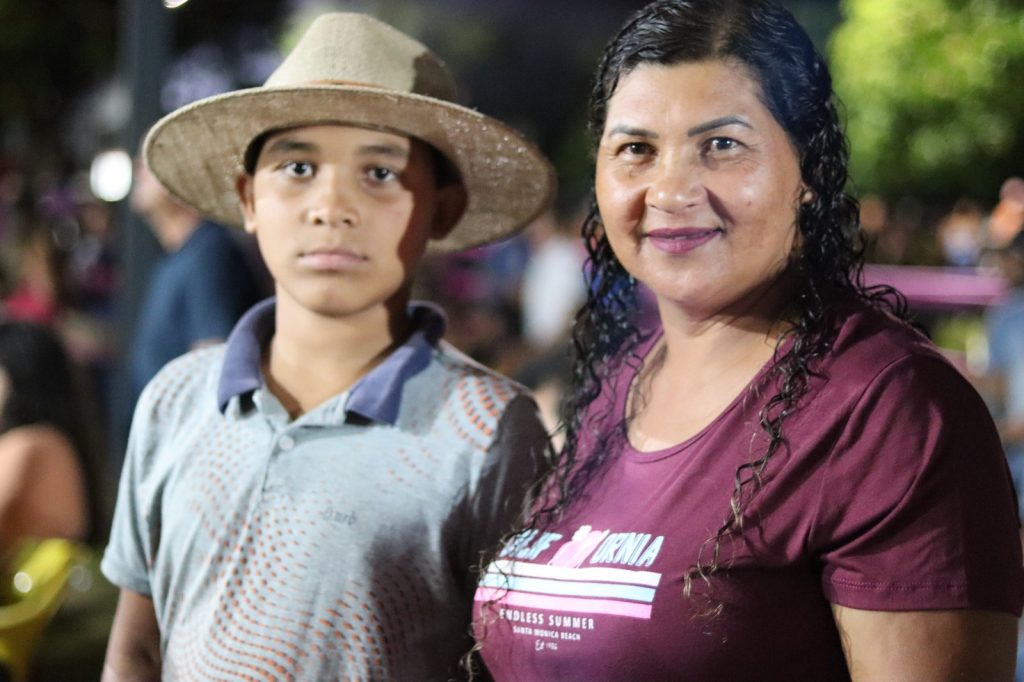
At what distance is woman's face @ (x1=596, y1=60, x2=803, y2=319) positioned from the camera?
1.68 m

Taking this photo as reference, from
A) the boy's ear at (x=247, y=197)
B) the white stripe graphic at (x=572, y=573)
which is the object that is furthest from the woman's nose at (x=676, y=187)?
the boy's ear at (x=247, y=197)

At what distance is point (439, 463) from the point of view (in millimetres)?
2070

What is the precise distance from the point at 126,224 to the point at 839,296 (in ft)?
17.1

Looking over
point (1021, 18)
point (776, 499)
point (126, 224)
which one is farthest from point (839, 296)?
point (126, 224)

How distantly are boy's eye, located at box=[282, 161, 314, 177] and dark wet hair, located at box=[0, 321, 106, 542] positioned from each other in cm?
266

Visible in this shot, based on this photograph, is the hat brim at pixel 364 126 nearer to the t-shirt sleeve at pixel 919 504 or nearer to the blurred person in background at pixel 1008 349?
the t-shirt sleeve at pixel 919 504

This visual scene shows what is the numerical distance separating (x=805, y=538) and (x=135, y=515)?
137cm

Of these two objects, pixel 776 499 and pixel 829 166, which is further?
pixel 829 166

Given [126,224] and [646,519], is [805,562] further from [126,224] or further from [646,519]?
[126,224]

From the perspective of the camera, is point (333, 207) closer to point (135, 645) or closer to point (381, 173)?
point (381, 173)

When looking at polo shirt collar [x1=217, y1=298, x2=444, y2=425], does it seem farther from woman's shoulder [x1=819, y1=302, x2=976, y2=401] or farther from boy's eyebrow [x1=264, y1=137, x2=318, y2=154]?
woman's shoulder [x1=819, y1=302, x2=976, y2=401]

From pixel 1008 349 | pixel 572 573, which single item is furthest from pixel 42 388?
pixel 1008 349

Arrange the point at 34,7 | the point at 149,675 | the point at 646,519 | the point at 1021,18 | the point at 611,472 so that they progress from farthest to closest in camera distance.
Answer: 1. the point at 34,7
2. the point at 1021,18
3. the point at 149,675
4. the point at 611,472
5. the point at 646,519

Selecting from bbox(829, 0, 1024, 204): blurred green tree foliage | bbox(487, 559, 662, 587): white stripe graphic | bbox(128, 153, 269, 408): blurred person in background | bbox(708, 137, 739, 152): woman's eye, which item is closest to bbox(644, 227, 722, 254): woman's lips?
bbox(708, 137, 739, 152): woman's eye
